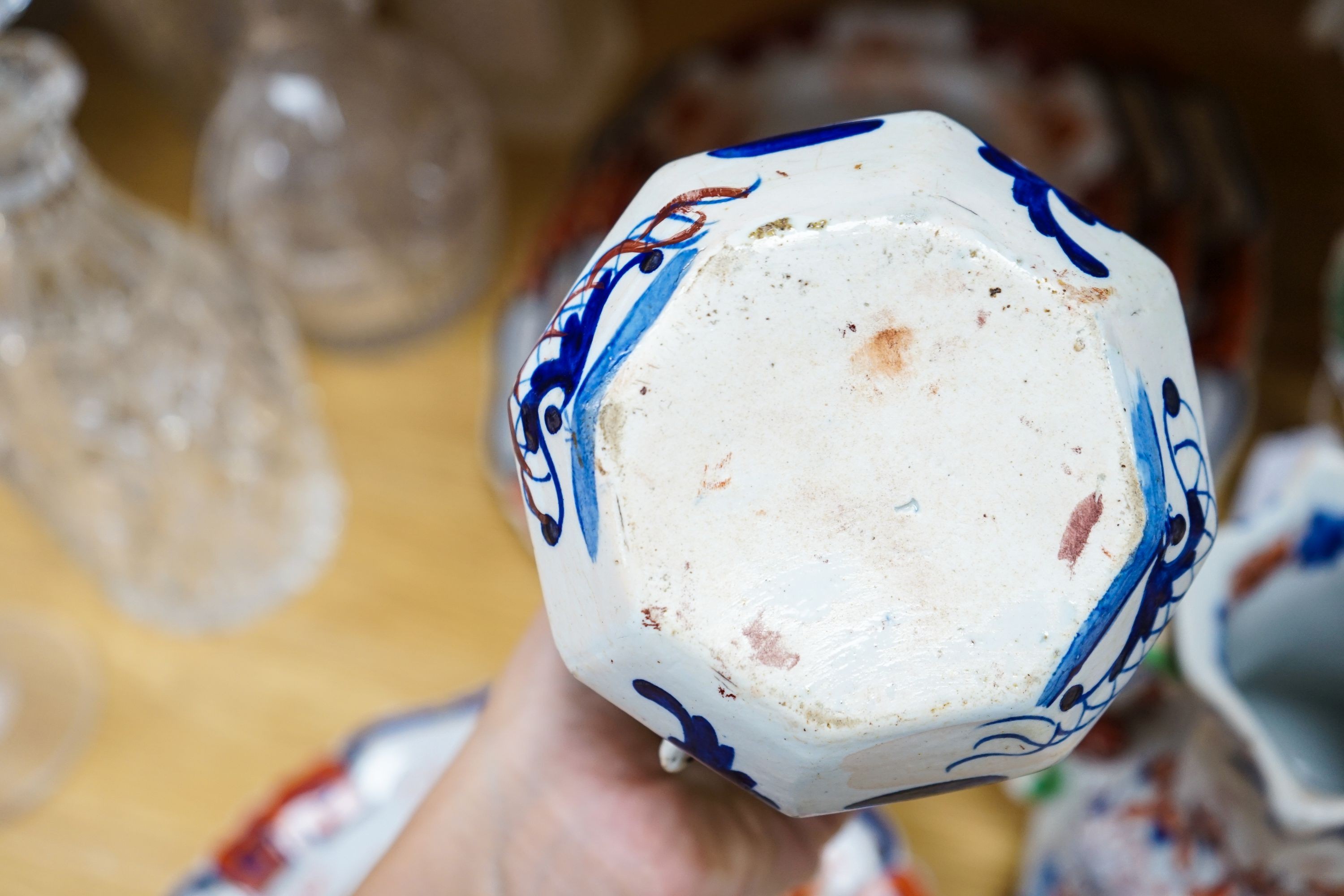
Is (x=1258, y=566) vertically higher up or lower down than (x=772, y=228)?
lower down

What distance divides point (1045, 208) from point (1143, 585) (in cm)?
7

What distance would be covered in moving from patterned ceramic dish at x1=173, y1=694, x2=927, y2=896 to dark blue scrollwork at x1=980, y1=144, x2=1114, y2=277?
0.25 meters

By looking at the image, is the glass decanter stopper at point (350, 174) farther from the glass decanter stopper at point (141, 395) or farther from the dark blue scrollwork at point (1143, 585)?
the dark blue scrollwork at point (1143, 585)

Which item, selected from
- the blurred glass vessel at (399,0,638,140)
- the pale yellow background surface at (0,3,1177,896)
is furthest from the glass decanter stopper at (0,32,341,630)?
the blurred glass vessel at (399,0,638,140)

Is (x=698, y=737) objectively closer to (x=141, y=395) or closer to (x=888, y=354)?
(x=888, y=354)

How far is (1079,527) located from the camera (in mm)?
177

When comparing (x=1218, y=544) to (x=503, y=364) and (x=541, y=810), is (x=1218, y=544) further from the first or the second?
(x=503, y=364)

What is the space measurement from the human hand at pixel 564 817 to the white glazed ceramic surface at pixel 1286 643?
0.40ft

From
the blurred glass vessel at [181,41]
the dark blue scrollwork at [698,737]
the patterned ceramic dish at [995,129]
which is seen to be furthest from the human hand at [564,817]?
the blurred glass vessel at [181,41]

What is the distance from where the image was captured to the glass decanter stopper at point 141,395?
0.37 m

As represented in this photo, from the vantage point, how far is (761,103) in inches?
21.9

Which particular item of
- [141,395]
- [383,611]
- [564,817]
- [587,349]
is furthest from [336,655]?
[587,349]

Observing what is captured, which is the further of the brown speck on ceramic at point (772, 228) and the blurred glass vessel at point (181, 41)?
the blurred glass vessel at point (181, 41)

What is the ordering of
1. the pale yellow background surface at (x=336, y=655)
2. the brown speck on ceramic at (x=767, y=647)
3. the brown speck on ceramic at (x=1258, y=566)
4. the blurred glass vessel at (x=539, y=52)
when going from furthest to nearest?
the blurred glass vessel at (x=539, y=52)
the pale yellow background surface at (x=336, y=655)
the brown speck on ceramic at (x=1258, y=566)
the brown speck on ceramic at (x=767, y=647)
